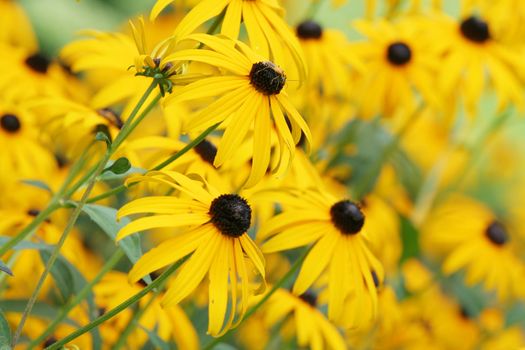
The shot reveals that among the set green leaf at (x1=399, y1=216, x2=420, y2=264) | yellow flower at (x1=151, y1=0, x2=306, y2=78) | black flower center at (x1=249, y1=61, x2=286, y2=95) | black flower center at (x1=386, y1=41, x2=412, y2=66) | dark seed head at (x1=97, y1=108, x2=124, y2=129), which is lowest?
black flower center at (x1=249, y1=61, x2=286, y2=95)

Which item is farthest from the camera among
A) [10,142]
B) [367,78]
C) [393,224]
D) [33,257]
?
[393,224]

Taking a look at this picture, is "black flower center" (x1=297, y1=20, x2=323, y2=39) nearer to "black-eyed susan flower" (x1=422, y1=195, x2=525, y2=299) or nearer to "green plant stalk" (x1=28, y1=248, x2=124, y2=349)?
"black-eyed susan flower" (x1=422, y1=195, x2=525, y2=299)

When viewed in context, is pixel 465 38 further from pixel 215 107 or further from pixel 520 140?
pixel 520 140

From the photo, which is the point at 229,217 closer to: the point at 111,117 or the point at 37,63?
the point at 111,117

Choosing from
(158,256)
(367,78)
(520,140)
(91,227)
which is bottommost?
(158,256)

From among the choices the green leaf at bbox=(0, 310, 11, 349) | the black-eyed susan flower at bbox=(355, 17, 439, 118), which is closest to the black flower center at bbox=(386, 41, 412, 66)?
the black-eyed susan flower at bbox=(355, 17, 439, 118)

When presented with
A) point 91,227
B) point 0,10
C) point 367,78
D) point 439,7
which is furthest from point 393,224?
point 0,10

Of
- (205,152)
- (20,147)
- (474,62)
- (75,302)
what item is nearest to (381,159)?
(474,62)
